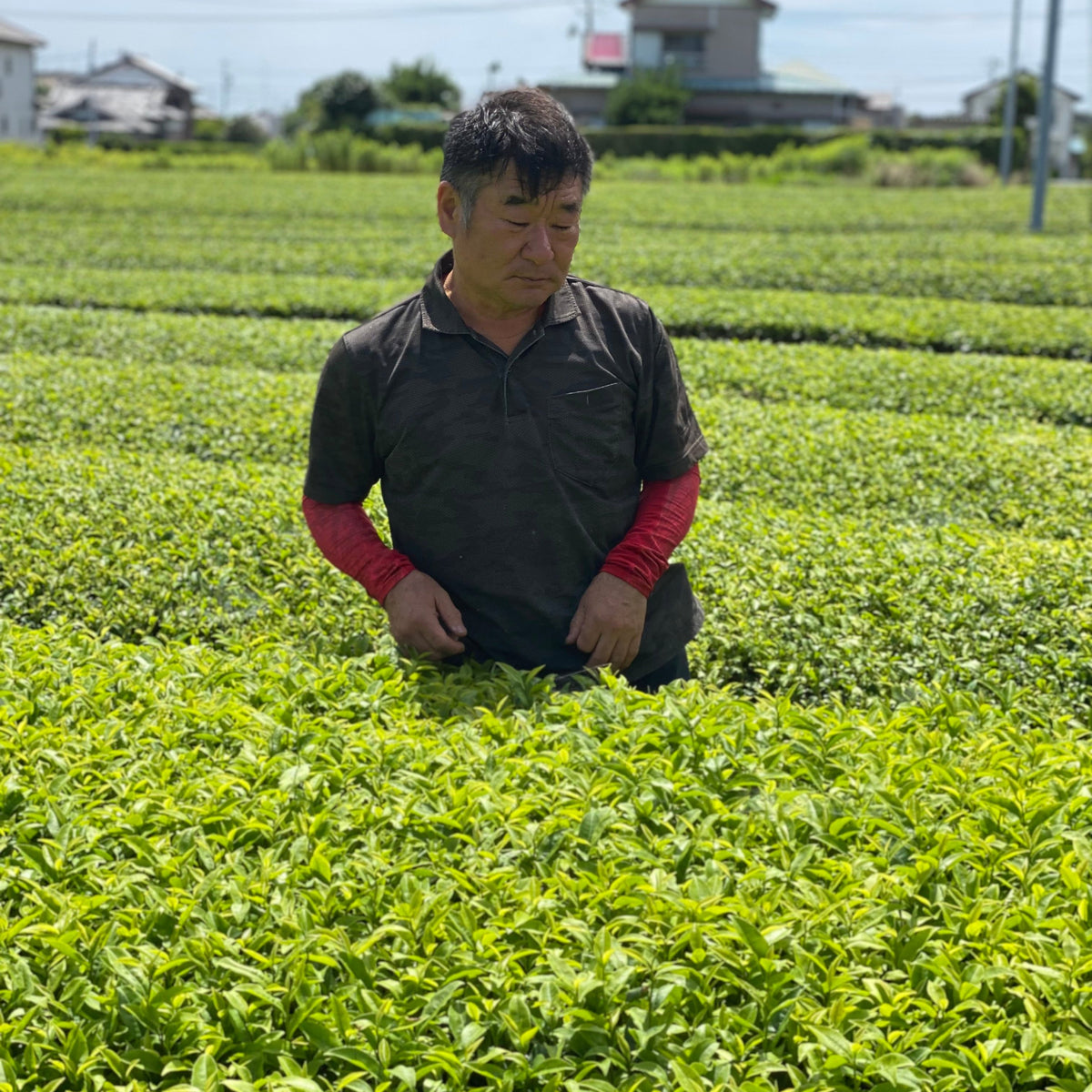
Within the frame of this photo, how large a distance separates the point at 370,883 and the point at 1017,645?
291cm

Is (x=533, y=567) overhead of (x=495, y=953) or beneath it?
overhead

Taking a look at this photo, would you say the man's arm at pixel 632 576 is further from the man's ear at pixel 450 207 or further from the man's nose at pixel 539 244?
the man's ear at pixel 450 207

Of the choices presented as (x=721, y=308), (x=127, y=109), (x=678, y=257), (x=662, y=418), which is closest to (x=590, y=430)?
(x=662, y=418)

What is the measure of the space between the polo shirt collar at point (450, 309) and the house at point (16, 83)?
9292 cm

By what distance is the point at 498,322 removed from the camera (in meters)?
2.95

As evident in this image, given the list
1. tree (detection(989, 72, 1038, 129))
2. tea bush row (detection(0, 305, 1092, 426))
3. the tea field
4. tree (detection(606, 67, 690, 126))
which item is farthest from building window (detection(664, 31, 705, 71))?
the tea field

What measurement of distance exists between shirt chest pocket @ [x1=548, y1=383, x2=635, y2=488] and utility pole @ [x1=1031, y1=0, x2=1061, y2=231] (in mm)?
25656

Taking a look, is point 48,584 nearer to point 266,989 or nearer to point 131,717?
point 131,717

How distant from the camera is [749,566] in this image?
4.92 meters

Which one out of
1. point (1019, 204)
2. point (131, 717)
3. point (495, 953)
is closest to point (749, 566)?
point (131, 717)

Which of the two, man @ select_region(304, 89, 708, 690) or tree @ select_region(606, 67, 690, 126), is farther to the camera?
tree @ select_region(606, 67, 690, 126)

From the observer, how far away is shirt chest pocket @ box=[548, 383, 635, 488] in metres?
2.92

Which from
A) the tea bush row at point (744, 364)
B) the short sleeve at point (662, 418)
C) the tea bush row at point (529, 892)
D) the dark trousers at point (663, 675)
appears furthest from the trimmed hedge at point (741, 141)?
the tea bush row at point (529, 892)

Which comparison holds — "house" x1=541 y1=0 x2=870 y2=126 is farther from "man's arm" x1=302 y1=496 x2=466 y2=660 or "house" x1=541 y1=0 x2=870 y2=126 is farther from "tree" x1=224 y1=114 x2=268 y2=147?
"man's arm" x1=302 y1=496 x2=466 y2=660
